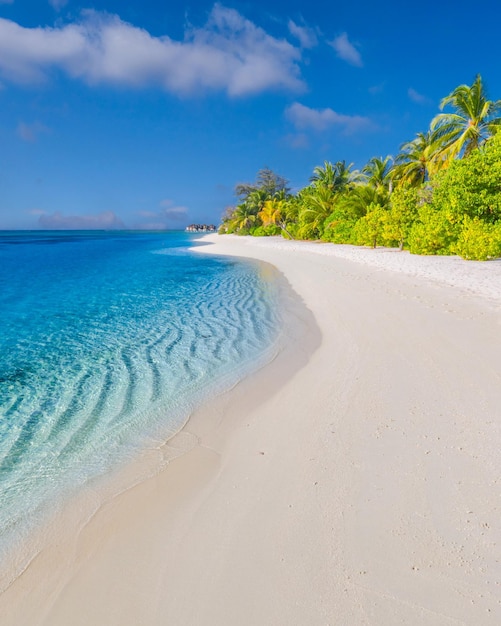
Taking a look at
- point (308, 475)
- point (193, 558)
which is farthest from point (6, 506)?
point (308, 475)

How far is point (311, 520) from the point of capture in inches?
109

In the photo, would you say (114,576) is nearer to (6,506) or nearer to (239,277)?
(6,506)

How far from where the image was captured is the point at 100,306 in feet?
41.5

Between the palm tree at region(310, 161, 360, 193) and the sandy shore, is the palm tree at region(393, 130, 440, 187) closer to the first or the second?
the palm tree at region(310, 161, 360, 193)

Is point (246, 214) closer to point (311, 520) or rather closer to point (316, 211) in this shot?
point (316, 211)

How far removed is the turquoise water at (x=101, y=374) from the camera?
3.74m

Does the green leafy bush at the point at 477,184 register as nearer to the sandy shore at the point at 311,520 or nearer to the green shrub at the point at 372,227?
the green shrub at the point at 372,227

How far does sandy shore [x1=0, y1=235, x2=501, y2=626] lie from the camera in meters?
2.14

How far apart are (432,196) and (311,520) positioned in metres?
21.7

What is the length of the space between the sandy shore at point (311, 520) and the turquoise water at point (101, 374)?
616 mm

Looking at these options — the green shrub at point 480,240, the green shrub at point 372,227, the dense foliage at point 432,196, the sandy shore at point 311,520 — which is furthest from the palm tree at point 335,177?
the sandy shore at point 311,520

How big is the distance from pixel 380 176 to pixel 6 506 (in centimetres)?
3764

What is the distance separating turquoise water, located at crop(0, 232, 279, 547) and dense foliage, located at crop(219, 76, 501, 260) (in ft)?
35.6

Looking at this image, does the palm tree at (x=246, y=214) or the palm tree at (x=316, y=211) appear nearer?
the palm tree at (x=316, y=211)
